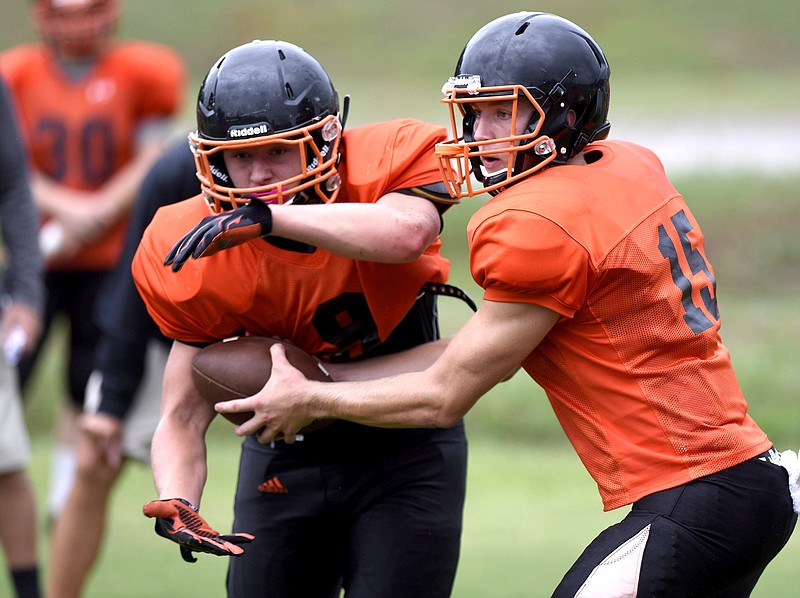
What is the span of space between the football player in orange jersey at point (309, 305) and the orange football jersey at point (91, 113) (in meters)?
2.95

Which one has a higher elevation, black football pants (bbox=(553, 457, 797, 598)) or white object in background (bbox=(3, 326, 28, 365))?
black football pants (bbox=(553, 457, 797, 598))

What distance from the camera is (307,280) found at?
122 inches

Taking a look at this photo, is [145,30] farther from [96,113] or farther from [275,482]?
[275,482]

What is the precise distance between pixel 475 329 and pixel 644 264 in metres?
0.38

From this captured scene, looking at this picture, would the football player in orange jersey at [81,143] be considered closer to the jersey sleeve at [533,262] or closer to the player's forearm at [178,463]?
the player's forearm at [178,463]

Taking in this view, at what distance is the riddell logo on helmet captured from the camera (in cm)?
298

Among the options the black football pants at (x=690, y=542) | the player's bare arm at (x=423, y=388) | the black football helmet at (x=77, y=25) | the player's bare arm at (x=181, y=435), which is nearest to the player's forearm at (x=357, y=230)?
the player's bare arm at (x=423, y=388)

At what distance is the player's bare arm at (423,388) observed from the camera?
2.71 m

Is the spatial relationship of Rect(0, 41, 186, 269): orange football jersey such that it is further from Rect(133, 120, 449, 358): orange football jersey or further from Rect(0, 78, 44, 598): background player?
Rect(133, 120, 449, 358): orange football jersey

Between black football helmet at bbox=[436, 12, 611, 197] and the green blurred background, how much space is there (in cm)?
255

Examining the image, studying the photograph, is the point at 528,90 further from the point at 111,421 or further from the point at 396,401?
the point at 111,421

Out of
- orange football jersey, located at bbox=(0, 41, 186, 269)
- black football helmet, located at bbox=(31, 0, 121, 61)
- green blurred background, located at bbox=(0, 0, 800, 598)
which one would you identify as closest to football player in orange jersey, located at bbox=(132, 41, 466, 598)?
green blurred background, located at bbox=(0, 0, 800, 598)

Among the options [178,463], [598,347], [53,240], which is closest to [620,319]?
[598,347]

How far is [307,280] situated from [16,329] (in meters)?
1.95
